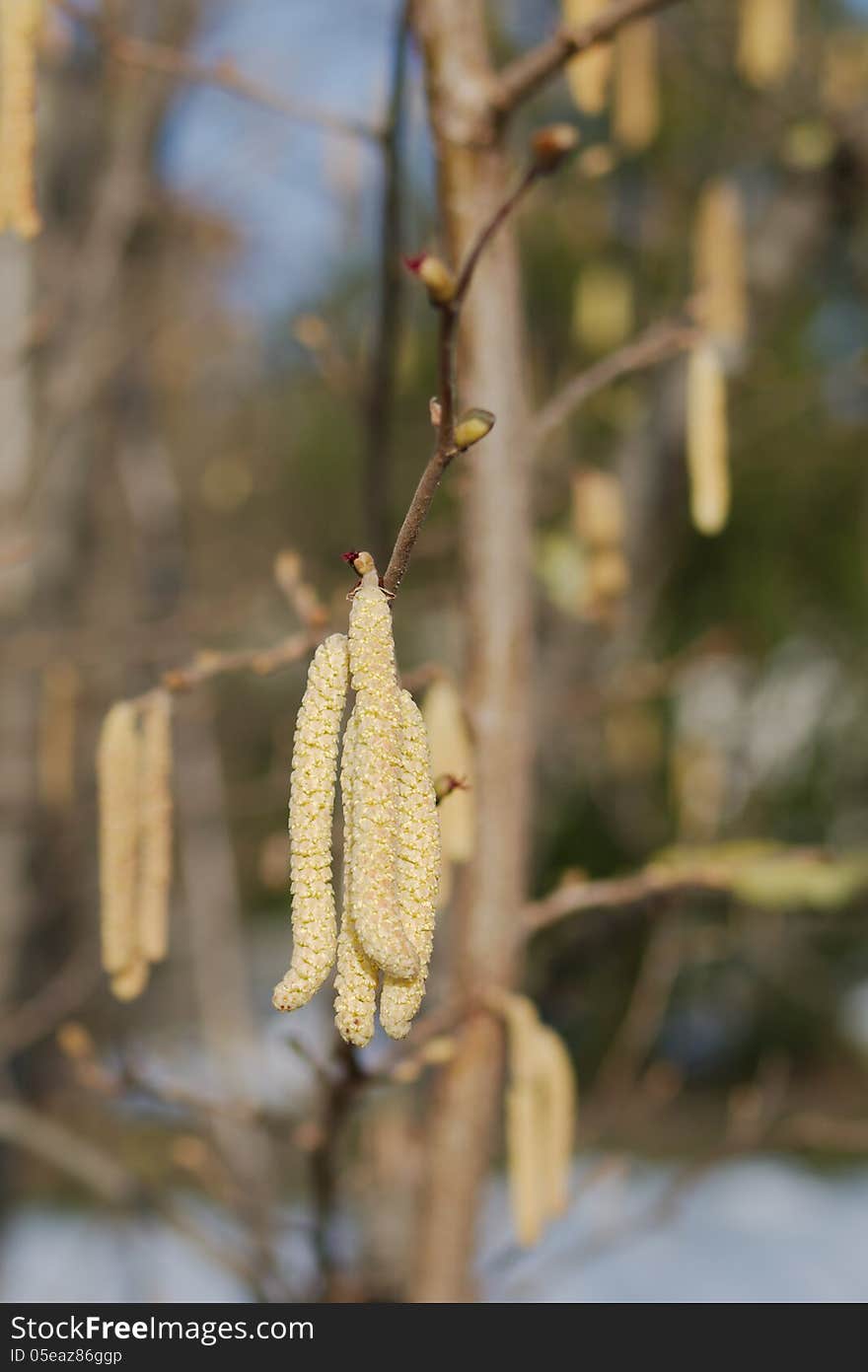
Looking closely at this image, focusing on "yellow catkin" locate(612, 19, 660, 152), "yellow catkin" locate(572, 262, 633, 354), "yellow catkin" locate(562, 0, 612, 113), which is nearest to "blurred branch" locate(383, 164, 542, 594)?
"yellow catkin" locate(562, 0, 612, 113)

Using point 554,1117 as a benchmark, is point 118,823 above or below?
above

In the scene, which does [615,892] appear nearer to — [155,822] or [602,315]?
[155,822]

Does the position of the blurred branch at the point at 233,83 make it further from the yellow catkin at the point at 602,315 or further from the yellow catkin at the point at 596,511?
the yellow catkin at the point at 602,315


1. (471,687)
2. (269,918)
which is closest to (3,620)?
(471,687)

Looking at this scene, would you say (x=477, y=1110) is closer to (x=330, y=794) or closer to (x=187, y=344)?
(x=330, y=794)

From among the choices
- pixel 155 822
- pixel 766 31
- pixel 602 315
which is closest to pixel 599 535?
pixel 155 822
